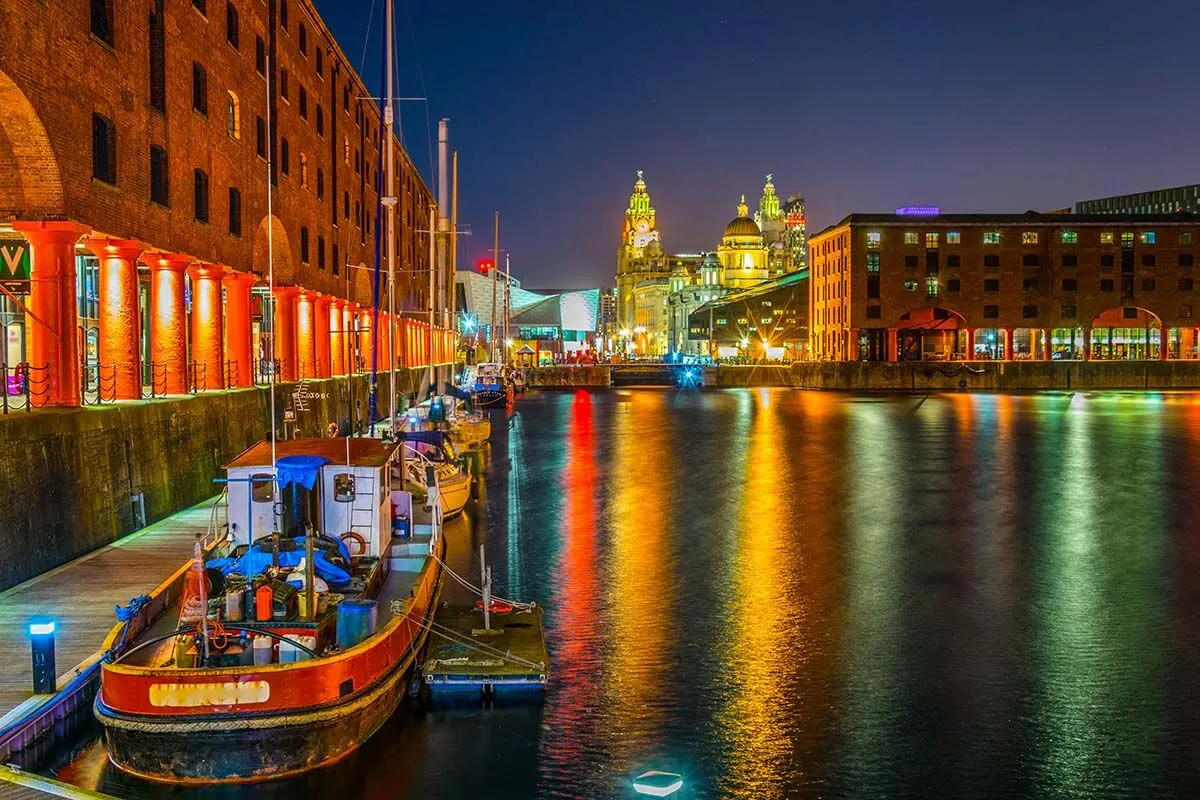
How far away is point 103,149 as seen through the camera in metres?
30.8

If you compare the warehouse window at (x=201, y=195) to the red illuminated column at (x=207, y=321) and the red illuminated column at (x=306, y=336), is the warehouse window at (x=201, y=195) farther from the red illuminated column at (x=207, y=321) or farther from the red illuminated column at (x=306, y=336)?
the red illuminated column at (x=306, y=336)

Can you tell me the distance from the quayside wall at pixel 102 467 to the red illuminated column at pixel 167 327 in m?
0.93

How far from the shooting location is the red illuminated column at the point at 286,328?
53.1m

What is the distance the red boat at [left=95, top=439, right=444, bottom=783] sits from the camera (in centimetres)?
1602

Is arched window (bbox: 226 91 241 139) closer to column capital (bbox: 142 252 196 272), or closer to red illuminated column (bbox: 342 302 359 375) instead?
column capital (bbox: 142 252 196 272)

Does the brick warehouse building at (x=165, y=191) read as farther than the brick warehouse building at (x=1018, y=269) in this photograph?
No

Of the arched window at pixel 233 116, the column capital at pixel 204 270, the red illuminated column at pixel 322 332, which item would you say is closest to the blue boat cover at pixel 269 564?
the column capital at pixel 204 270

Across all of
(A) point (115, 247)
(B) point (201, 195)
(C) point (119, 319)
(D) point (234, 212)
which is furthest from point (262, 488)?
(D) point (234, 212)

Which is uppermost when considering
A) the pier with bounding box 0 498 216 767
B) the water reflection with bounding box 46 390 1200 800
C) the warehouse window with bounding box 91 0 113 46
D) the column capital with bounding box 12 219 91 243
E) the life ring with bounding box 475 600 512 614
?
the warehouse window with bounding box 91 0 113 46

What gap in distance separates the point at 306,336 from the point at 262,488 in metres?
37.6

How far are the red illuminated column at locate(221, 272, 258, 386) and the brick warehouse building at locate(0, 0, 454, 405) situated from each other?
0.21 ft

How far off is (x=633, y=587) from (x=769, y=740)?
11.6 meters

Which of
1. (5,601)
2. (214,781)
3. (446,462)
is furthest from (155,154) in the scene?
(214,781)

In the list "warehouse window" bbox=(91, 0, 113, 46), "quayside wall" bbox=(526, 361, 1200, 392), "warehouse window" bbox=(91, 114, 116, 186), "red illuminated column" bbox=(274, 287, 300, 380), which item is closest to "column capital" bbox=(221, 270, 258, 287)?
"red illuminated column" bbox=(274, 287, 300, 380)
